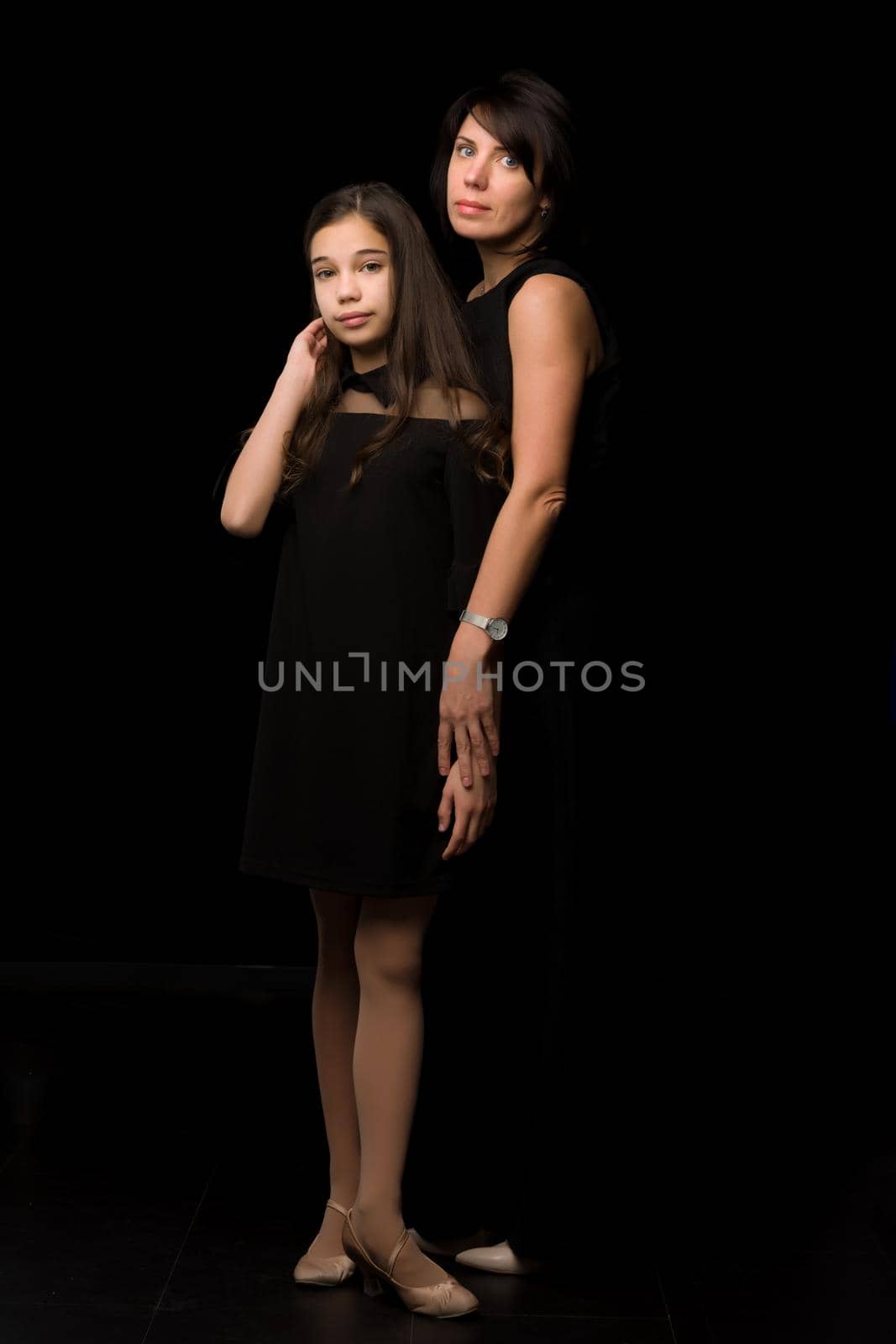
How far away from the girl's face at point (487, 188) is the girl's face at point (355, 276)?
0.62ft

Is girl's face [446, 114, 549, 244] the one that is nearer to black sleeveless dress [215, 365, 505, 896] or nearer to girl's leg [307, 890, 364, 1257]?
black sleeveless dress [215, 365, 505, 896]

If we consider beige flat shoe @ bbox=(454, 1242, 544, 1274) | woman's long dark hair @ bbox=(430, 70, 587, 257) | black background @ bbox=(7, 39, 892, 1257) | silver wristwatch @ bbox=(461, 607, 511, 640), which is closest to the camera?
silver wristwatch @ bbox=(461, 607, 511, 640)

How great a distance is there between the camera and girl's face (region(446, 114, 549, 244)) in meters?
3.17

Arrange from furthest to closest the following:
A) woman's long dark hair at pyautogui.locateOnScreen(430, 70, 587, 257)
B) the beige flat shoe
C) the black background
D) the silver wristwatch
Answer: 1. the black background
2. the beige flat shoe
3. woman's long dark hair at pyautogui.locateOnScreen(430, 70, 587, 257)
4. the silver wristwatch

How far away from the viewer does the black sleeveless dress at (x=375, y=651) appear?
3.08 metres

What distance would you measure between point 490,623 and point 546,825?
1.40ft

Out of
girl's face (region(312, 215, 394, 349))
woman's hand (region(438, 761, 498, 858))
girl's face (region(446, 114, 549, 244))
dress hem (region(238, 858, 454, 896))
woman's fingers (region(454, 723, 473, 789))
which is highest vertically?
girl's face (region(446, 114, 549, 244))

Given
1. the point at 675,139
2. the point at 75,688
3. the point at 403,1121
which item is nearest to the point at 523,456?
the point at 403,1121

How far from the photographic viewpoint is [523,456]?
304 centimetres

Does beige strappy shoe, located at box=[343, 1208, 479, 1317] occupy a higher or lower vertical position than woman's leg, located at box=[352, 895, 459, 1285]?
lower

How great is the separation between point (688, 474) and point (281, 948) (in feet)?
5.01

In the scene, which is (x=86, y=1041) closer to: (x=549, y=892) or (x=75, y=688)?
(x=75, y=688)

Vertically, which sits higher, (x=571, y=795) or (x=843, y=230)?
A: (x=843, y=230)

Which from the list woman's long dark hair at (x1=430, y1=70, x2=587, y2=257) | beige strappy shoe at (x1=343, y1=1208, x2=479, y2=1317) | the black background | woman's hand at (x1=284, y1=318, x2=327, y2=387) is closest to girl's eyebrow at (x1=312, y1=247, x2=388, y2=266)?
woman's hand at (x1=284, y1=318, x2=327, y2=387)
